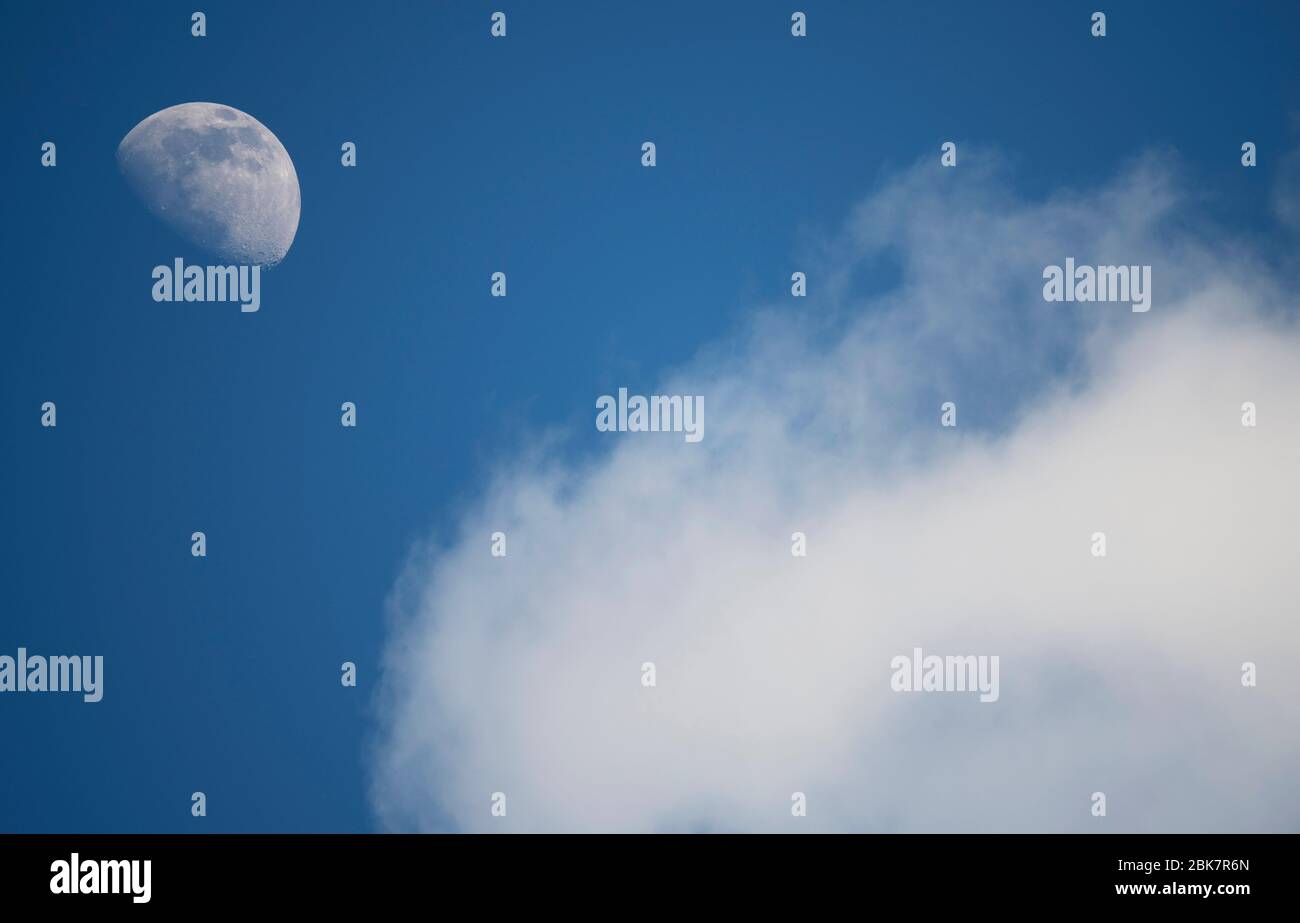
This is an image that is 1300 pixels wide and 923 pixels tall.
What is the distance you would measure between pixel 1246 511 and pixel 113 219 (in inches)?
257

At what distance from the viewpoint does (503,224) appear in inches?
256

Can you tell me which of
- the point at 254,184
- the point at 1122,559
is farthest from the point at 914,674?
the point at 254,184

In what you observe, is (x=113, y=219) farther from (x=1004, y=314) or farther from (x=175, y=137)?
(x=1004, y=314)

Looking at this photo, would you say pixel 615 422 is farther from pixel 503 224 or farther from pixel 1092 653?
pixel 1092 653
